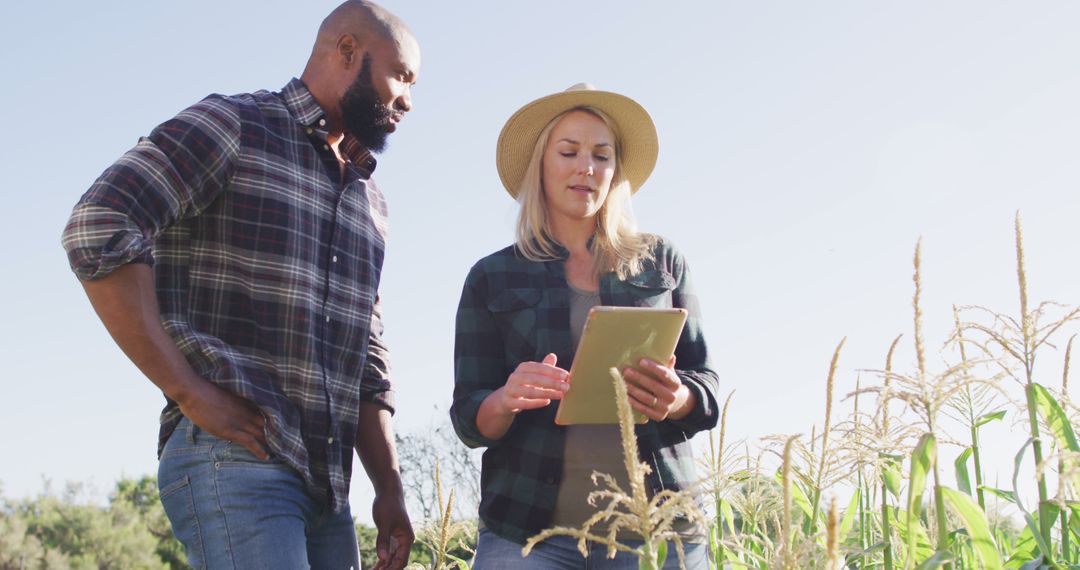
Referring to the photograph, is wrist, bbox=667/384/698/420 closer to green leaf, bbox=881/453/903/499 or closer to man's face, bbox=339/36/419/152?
green leaf, bbox=881/453/903/499

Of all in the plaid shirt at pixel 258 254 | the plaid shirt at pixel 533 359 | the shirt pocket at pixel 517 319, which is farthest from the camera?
the shirt pocket at pixel 517 319

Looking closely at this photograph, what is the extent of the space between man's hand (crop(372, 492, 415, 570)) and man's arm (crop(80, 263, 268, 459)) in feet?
2.75

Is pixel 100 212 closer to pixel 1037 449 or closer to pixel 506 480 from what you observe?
pixel 506 480

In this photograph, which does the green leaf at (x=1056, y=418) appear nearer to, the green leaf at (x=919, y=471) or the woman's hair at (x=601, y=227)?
the green leaf at (x=919, y=471)

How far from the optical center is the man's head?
11.0ft

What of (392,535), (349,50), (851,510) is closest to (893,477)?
(851,510)

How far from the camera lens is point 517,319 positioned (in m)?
3.08

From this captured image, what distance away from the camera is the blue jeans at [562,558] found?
2791 millimetres

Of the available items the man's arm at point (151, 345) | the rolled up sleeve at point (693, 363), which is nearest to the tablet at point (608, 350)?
the rolled up sleeve at point (693, 363)

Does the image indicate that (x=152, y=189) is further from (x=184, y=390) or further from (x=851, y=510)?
(x=851, y=510)

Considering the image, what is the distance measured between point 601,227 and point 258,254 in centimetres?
112

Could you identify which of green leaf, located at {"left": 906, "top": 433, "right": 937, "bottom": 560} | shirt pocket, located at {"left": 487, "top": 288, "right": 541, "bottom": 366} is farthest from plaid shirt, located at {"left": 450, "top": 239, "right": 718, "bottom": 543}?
green leaf, located at {"left": 906, "top": 433, "right": 937, "bottom": 560}

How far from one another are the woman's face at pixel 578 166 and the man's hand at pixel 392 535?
1.12 metres

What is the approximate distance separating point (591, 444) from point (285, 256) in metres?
1.04
